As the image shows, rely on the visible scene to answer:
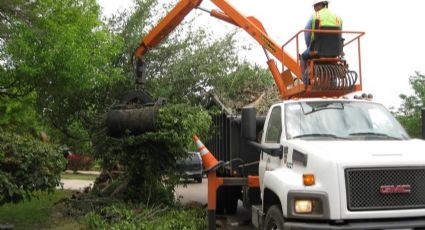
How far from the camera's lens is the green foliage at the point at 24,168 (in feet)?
28.9

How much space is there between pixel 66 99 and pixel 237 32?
534 centimetres

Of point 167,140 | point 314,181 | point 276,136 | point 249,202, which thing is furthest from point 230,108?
point 314,181

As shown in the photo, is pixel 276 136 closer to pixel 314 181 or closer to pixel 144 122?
pixel 314 181

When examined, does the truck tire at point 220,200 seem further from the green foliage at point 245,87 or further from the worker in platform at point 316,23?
the worker in platform at point 316,23

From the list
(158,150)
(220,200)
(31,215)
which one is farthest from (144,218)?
(220,200)

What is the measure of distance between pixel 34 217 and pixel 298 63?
6.08 m

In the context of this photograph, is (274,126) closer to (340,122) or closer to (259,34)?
(340,122)

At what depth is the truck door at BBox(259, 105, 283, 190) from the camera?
744 cm

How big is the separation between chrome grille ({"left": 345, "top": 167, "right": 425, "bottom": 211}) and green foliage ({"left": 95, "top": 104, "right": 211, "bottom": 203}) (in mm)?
4772

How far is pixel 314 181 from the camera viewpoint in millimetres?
5988

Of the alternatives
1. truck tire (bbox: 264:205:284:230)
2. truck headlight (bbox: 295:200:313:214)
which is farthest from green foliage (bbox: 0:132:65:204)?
truck headlight (bbox: 295:200:313:214)

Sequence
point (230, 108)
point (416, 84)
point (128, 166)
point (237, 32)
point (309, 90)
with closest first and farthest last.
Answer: point (309, 90) < point (128, 166) < point (230, 108) < point (237, 32) < point (416, 84)

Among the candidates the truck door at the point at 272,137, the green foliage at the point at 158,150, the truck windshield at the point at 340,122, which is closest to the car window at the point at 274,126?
the truck door at the point at 272,137

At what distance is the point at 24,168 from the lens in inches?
356
